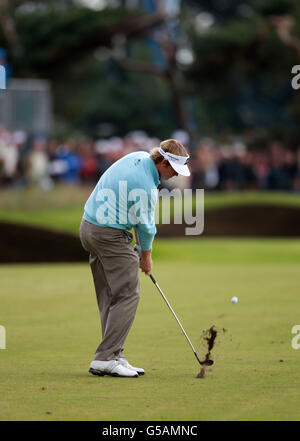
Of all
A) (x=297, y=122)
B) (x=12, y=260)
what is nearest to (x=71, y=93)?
(x=297, y=122)

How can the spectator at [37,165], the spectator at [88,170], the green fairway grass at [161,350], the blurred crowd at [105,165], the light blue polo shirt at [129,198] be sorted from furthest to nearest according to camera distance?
1. the spectator at [88,170]
2. the blurred crowd at [105,165]
3. the spectator at [37,165]
4. the light blue polo shirt at [129,198]
5. the green fairway grass at [161,350]

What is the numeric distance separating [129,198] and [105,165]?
25.5 meters

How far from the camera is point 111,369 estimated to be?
337 inches

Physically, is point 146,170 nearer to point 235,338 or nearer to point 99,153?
point 235,338

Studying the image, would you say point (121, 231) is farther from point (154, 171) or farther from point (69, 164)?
point (69, 164)

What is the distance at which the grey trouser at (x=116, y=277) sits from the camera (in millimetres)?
8648

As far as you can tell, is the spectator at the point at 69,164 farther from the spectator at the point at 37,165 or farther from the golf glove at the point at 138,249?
the golf glove at the point at 138,249

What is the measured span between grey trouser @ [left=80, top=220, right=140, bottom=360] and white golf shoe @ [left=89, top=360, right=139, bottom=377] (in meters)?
0.07

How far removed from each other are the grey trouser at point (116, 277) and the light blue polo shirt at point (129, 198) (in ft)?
0.33

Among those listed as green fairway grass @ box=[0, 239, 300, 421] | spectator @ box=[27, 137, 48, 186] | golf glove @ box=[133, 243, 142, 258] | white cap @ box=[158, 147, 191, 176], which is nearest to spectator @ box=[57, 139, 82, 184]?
spectator @ box=[27, 137, 48, 186]

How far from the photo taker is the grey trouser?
865 cm

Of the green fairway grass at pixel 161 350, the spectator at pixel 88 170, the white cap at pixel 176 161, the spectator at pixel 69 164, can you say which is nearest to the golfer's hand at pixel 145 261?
the white cap at pixel 176 161

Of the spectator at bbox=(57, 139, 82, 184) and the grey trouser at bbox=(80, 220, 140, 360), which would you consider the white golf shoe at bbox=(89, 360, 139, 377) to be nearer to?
the grey trouser at bbox=(80, 220, 140, 360)

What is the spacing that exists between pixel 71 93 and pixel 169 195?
39384 millimetres
